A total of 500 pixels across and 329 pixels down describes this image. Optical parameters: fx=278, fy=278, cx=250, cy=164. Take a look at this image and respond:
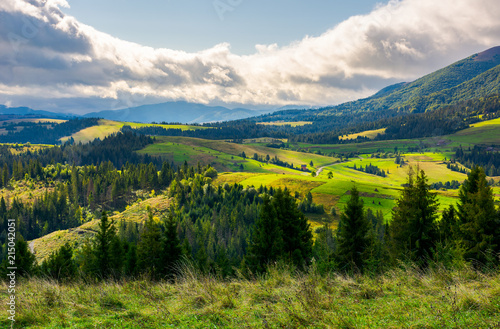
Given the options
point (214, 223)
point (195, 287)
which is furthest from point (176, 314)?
point (214, 223)

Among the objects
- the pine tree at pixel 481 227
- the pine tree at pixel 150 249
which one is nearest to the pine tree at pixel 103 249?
the pine tree at pixel 150 249

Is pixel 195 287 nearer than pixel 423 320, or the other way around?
pixel 423 320

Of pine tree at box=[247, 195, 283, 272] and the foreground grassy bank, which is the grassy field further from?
the foreground grassy bank

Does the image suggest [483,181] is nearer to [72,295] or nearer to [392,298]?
[392,298]

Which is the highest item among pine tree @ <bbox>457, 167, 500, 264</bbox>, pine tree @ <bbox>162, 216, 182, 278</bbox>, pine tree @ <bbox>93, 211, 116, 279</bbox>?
pine tree @ <bbox>457, 167, 500, 264</bbox>

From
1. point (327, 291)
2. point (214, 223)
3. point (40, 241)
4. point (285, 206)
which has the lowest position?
point (40, 241)

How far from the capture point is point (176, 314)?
10.8 m

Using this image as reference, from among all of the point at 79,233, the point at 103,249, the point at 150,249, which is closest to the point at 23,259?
the point at 103,249

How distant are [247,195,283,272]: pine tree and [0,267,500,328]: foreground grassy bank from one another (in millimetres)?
17420

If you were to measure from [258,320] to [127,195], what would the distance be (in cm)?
20713

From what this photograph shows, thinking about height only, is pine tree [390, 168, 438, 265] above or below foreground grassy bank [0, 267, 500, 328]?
below

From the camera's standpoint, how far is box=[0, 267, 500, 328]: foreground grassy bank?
9227 mm

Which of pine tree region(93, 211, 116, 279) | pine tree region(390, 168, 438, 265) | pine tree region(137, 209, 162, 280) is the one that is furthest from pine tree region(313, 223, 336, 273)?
pine tree region(93, 211, 116, 279)

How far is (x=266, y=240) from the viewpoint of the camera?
32.5m
